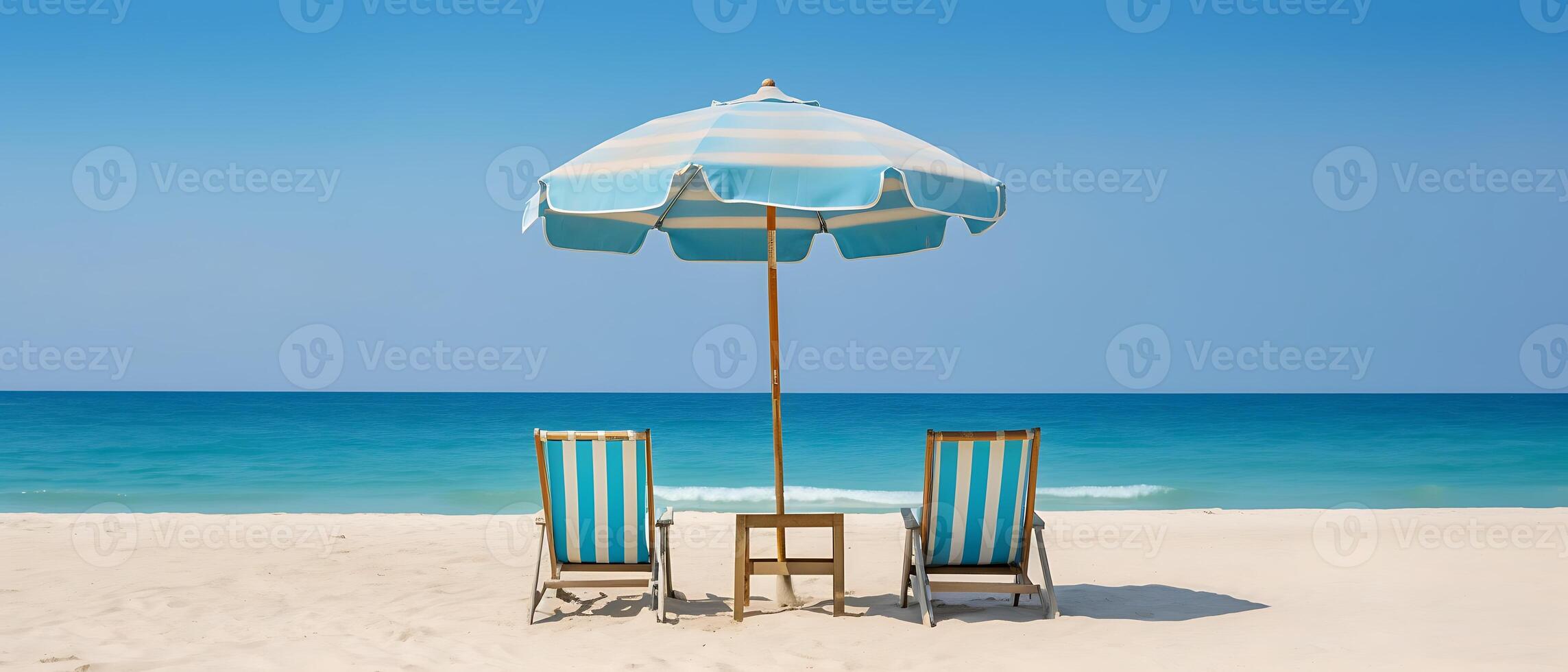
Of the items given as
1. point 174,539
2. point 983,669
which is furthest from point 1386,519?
point 174,539

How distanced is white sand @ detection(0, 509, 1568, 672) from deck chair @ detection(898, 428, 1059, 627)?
7.5 inches

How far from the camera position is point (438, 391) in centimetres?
5728

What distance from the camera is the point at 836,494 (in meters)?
13.0

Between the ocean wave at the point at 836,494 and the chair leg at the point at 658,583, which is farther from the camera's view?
the ocean wave at the point at 836,494

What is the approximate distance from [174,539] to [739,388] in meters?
49.7

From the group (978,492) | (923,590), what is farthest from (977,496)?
(923,590)

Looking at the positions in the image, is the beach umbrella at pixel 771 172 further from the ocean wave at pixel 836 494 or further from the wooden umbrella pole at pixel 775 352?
the ocean wave at pixel 836 494

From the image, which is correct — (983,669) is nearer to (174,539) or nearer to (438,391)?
(174,539)


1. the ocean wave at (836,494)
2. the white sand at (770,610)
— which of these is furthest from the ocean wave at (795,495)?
the white sand at (770,610)

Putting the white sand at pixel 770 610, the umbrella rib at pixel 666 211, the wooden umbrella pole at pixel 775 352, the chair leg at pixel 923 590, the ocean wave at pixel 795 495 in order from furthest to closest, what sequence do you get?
the ocean wave at pixel 795 495 < the umbrella rib at pixel 666 211 < the wooden umbrella pole at pixel 775 352 < the chair leg at pixel 923 590 < the white sand at pixel 770 610

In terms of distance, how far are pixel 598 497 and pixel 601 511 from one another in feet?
0.19

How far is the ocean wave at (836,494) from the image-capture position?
12.6 m

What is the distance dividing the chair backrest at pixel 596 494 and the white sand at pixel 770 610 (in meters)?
0.30

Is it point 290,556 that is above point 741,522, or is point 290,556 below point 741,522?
below
